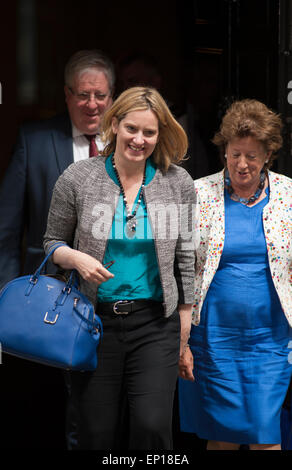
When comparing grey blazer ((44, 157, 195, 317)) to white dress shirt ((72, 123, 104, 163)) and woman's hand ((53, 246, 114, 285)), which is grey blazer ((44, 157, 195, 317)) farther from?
white dress shirt ((72, 123, 104, 163))

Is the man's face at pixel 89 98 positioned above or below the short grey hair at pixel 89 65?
below

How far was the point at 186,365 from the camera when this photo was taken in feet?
10.2

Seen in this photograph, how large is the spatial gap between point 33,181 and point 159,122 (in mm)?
856

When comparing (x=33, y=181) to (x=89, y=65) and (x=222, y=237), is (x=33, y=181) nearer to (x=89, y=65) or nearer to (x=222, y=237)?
(x=89, y=65)

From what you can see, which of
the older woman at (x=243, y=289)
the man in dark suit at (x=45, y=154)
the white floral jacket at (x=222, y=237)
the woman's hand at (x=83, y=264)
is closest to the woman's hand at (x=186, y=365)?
the older woman at (x=243, y=289)

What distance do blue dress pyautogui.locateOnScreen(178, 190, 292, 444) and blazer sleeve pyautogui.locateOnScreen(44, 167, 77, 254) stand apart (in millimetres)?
784

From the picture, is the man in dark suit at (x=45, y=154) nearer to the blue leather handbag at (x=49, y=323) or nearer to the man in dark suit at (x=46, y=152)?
the man in dark suit at (x=46, y=152)

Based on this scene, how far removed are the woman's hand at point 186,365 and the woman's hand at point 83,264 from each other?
31.3 inches

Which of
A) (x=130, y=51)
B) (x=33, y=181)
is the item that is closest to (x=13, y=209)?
(x=33, y=181)

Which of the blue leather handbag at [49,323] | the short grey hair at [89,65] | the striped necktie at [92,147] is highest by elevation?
the short grey hair at [89,65]

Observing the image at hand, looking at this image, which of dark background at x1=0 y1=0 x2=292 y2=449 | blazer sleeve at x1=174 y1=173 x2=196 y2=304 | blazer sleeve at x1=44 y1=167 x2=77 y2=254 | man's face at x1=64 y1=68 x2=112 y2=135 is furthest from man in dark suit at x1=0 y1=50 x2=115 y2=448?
blazer sleeve at x1=174 y1=173 x2=196 y2=304

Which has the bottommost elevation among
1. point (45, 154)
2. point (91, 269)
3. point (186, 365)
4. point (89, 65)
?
point (186, 365)

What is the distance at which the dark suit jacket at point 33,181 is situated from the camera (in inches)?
128

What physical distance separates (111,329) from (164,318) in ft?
0.69
